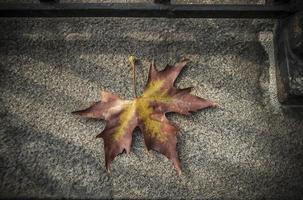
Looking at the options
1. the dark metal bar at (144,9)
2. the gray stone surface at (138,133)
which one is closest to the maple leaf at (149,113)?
the gray stone surface at (138,133)

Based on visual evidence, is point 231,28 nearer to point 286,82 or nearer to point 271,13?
point 271,13

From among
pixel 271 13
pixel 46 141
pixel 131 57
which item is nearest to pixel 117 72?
pixel 131 57

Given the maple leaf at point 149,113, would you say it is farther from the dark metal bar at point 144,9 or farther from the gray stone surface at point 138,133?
the dark metal bar at point 144,9

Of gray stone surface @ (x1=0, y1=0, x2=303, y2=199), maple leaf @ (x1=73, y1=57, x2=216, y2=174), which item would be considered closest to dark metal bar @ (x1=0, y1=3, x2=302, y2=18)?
gray stone surface @ (x1=0, y1=0, x2=303, y2=199)

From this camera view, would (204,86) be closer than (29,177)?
No

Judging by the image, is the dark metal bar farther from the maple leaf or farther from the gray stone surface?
the maple leaf

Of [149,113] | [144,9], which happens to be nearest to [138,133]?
[149,113]
